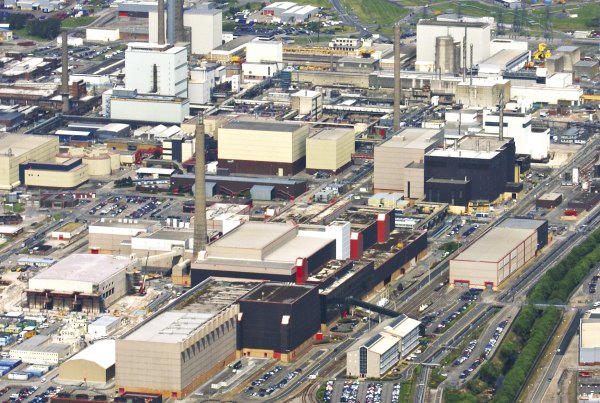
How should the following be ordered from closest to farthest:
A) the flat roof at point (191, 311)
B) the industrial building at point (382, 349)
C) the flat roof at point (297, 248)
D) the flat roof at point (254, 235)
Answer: the flat roof at point (191, 311)
the industrial building at point (382, 349)
the flat roof at point (297, 248)
the flat roof at point (254, 235)

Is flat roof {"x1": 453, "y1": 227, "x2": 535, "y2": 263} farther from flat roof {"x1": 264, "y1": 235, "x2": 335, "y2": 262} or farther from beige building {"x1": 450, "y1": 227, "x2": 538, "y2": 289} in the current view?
flat roof {"x1": 264, "y1": 235, "x2": 335, "y2": 262}

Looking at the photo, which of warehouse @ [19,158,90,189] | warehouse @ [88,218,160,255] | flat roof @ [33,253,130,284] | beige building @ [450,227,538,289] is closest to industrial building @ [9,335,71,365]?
flat roof @ [33,253,130,284]

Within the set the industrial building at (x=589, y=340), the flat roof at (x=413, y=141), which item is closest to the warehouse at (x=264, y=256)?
the industrial building at (x=589, y=340)

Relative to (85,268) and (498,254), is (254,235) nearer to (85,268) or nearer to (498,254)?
(85,268)

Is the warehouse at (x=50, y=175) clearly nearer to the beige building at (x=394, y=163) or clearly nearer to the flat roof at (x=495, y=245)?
the beige building at (x=394, y=163)

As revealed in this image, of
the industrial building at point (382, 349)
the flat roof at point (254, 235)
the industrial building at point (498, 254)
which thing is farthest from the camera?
the industrial building at point (498, 254)

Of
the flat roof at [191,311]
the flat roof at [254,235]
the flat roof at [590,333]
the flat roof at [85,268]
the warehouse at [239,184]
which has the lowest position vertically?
the warehouse at [239,184]
